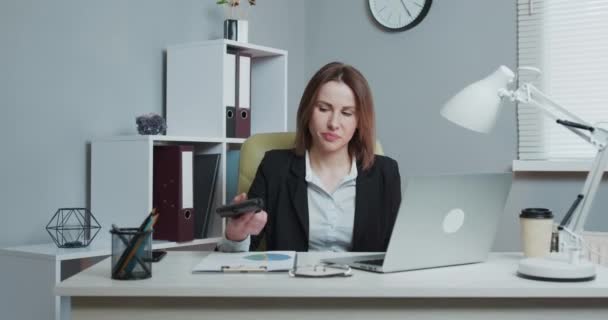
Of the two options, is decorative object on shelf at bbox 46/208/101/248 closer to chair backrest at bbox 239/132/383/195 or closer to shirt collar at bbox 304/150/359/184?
chair backrest at bbox 239/132/383/195

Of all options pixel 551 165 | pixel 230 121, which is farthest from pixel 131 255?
pixel 551 165

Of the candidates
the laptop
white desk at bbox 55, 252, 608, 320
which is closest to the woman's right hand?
the laptop

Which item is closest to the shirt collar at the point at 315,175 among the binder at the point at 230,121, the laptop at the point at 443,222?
the laptop at the point at 443,222

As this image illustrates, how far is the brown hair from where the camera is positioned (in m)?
1.98

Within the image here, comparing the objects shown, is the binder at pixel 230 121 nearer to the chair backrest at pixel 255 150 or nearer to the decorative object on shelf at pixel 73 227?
the chair backrest at pixel 255 150

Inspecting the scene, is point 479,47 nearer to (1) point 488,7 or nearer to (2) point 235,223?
(1) point 488,7

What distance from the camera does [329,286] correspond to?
1218mm

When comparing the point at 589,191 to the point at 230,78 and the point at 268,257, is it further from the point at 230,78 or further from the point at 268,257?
the point at 230,78

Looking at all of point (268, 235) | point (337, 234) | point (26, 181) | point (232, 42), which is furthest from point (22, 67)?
point (337, 234)

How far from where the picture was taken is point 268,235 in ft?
6.67

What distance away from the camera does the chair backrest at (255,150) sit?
214 cm

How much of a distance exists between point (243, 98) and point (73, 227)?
2.83 feet

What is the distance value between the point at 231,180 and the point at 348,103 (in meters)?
0.92

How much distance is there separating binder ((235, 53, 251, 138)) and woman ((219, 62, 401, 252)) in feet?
2.36
